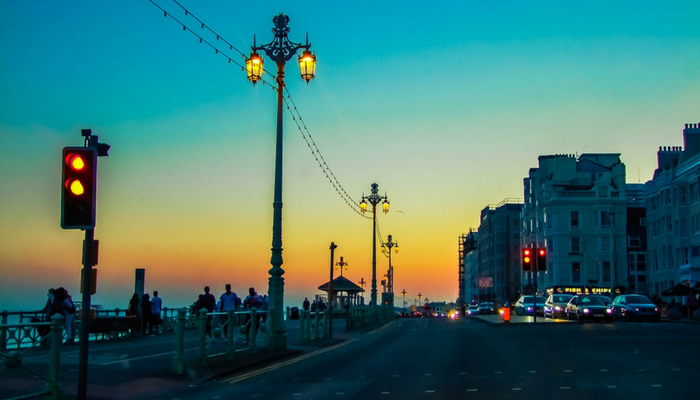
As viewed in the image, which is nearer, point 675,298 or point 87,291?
point 87,291

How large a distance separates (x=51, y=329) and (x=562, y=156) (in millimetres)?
90055

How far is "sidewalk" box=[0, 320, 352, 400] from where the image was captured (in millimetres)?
10758

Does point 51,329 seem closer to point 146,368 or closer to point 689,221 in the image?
point 146,368

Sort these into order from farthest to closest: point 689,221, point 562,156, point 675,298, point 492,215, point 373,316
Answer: point 492,215 < point 562,156 < point 675,298 < point 689,221 < point 373,316

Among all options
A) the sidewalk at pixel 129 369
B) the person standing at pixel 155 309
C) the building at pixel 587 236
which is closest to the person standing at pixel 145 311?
the person standing at pixel 155 309

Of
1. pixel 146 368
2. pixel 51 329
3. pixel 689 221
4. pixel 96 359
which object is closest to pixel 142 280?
pixel 96 359

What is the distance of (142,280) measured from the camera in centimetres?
3453

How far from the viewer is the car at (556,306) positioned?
53.5m

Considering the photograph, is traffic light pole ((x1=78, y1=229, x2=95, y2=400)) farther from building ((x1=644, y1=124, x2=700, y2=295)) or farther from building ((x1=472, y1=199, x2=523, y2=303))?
building ((x1=472, y1=199, x2=523, y2=303))

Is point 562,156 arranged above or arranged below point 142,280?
above

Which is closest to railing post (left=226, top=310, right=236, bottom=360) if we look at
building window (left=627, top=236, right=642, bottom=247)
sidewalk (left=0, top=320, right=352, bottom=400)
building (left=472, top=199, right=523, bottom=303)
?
sidewalk (left=0, top=320, right=352, bottom=400)

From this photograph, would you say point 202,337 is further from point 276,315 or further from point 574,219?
point 574,219

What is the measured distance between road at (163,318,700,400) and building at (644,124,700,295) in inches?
1547

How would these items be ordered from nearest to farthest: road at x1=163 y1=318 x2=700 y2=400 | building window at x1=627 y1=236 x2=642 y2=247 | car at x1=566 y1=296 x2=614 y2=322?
road at x1=163 y1=318 x2=700 y2=400
car at x1=566 y1=296 x2=614 y2=322
building window at x1=627 y1=236 x2=642 y2=247
